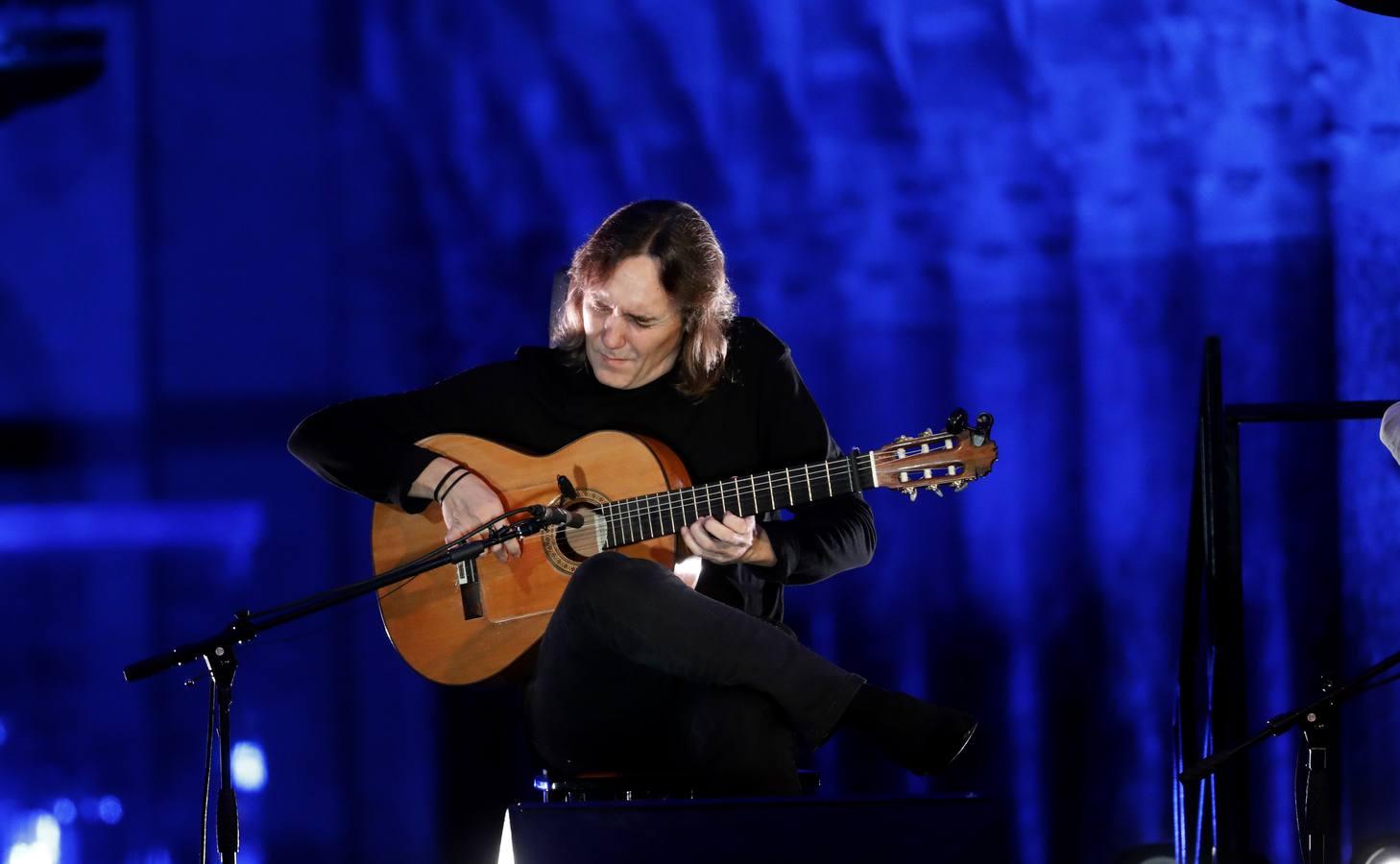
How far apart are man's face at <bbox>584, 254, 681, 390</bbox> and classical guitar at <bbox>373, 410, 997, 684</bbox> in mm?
137

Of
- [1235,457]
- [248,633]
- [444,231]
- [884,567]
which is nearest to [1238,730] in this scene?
[1235,457]

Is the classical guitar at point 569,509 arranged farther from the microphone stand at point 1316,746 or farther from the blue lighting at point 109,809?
the blue lighting at point 109,809

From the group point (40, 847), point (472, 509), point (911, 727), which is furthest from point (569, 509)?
point (40, 847)

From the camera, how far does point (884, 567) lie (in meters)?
3.28

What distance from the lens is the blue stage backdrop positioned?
10.4ft

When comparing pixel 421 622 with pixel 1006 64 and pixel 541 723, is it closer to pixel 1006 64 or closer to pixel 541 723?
pixel 541 723

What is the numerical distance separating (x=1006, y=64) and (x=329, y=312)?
5.41 ft

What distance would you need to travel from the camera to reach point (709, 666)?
1.99m

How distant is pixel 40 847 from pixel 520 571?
1.69 metres

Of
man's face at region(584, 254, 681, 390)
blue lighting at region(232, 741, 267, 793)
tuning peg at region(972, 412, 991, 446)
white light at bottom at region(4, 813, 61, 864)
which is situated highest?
man's face at region(584, 254, 681, 390)

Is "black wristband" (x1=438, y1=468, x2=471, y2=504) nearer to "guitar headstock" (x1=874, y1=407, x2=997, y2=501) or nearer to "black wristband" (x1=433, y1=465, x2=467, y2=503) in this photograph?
"black wristband" (x1=433, y1=465, x2=467, y2=503)

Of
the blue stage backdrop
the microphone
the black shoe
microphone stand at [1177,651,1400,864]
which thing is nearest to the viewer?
microphone stand at [1177,651,1400,864]

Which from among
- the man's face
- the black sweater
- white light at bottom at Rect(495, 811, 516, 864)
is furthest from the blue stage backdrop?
white light at bottom at Rect(495, 811, 516, 864)

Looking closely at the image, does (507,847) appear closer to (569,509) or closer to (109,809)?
(569,509)
